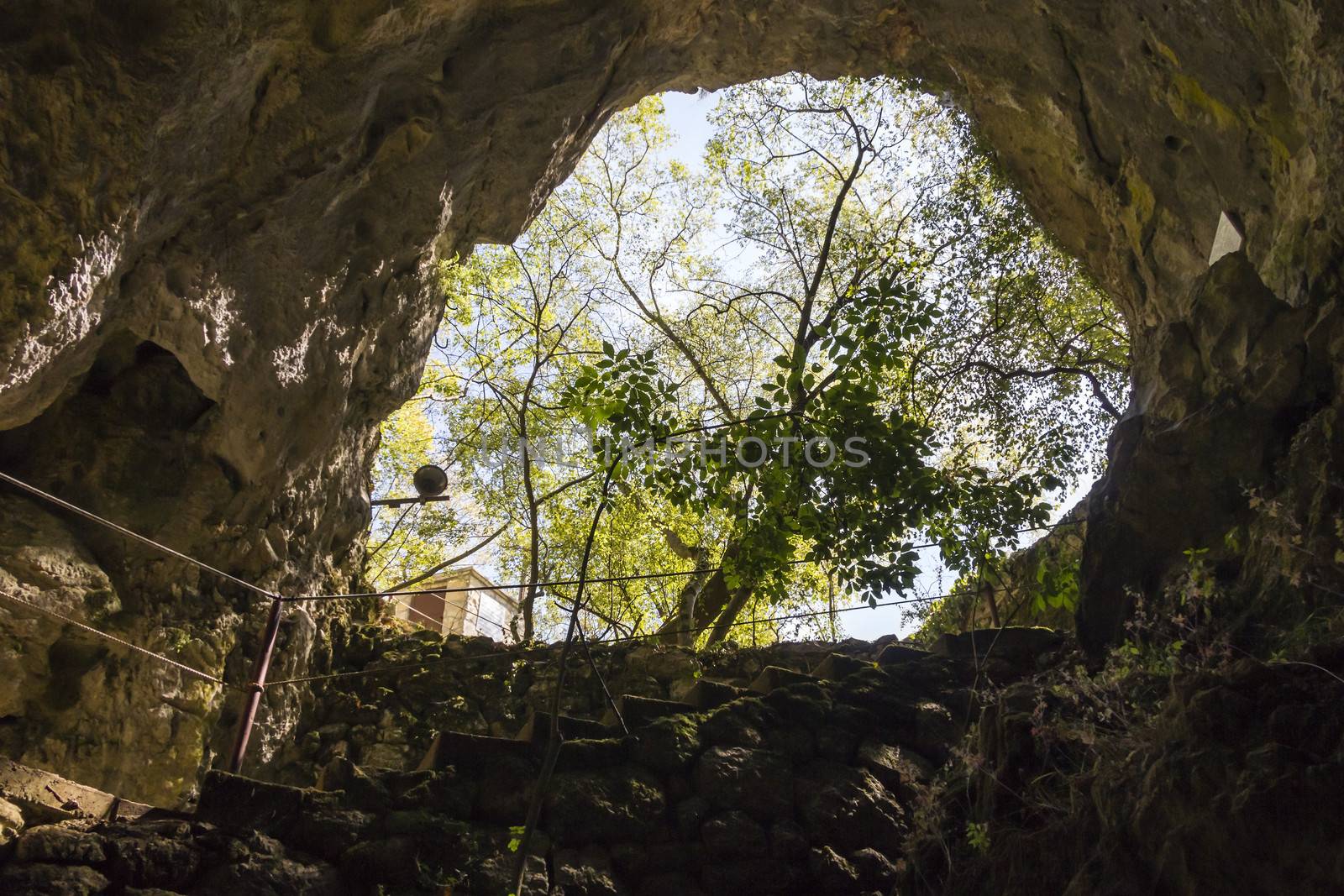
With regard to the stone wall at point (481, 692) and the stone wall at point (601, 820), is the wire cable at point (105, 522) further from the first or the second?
the stone wall at point (481, 692)

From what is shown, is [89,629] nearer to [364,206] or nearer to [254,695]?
[254,695]

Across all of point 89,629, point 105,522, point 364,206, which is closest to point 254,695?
point 89,629

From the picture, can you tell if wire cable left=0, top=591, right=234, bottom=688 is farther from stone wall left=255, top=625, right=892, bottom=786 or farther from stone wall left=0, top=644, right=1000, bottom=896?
stone wall left=255, top=625, right=892, bottom=786

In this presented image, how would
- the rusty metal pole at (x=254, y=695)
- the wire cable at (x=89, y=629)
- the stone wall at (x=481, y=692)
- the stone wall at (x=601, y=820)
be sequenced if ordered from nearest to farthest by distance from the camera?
the stone wall at (x=601, y=820) → the wire cable at (x=89, y=629) → the rusty metal pole at (x=254, y=695) → the stone wall at (x=481, y=692)

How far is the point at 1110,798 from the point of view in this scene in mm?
3000

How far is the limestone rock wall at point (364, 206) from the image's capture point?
4.75m

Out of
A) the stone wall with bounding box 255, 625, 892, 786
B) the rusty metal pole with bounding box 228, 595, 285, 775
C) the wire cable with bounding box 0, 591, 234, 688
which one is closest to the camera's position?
the wire cable with bounding box 0, 591, 234, 688

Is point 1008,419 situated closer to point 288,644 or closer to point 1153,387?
point 1153,387

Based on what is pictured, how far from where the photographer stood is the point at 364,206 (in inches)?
281

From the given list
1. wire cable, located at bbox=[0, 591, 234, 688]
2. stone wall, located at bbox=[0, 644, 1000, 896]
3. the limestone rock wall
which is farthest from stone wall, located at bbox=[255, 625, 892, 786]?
wire cable, located at bbox=[0, 591, 234, 688]

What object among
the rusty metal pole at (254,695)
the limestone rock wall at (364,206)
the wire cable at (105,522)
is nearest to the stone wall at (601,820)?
the rusty metal pole at (254,695)

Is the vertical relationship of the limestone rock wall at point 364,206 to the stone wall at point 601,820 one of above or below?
above

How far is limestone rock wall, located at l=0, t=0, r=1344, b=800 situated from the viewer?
15.6ft

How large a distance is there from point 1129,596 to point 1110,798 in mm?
2327
